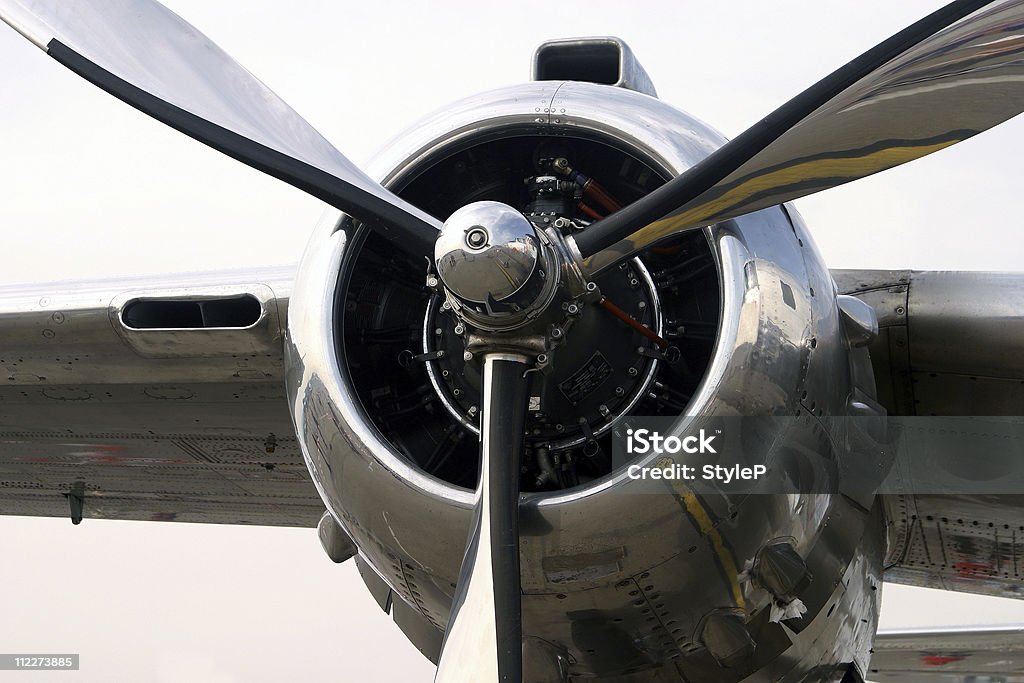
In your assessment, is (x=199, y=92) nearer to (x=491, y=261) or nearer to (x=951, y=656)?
(x=491, y=261)

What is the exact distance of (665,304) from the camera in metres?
5.09

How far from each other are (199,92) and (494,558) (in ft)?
7.39

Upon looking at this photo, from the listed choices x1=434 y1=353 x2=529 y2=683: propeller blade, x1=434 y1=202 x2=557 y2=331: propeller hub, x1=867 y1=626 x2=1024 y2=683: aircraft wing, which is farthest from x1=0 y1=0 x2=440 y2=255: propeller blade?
x1=867 y1=626 x2=1024 y2=683: aircraft wing

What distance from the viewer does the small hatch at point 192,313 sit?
240 inches

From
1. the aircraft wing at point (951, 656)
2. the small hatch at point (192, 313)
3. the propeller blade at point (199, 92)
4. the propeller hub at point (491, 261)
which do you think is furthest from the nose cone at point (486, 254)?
the aircraft wing at point (951, 656)

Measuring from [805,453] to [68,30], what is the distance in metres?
3.28

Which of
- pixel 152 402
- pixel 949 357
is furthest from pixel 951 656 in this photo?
pixel 152 402

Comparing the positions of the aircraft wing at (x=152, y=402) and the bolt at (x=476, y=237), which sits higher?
the aircraft wing at (x=152, y=402)

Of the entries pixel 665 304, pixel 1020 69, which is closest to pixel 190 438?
pixel 665 304

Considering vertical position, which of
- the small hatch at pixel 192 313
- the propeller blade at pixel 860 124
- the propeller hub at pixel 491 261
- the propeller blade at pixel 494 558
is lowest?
the propeller blade at pixel 494 558

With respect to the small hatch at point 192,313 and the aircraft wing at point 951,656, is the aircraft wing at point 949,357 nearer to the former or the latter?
the small hatch at point 192,313

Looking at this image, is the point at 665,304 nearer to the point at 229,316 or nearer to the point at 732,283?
the point at 732,283

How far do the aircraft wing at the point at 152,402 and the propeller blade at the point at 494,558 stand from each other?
1.81 meters

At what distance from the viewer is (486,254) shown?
418cm
